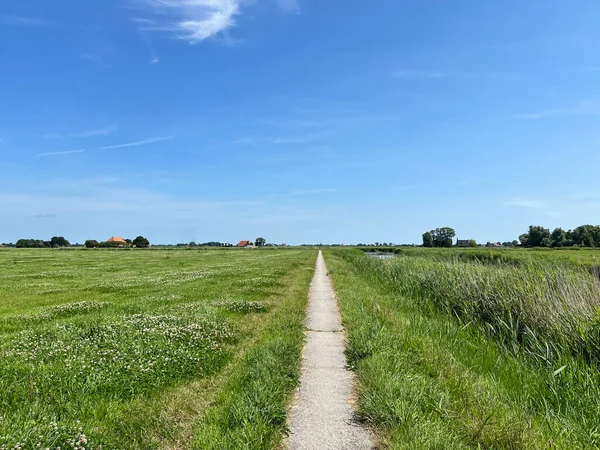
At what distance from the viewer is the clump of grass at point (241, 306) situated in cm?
1309

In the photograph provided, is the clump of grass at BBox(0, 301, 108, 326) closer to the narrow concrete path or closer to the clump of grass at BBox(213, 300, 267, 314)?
the clump of grass at BBox(213, 300, 267, 314)

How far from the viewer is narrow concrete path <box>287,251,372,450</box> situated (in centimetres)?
446

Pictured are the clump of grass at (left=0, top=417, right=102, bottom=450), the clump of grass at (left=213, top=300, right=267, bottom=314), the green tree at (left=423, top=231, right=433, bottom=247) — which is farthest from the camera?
the green tree at (left=423, top=231, right=433, bottom=247)

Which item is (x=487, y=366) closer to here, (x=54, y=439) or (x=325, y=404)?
(x=325, y=404)

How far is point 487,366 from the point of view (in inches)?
292

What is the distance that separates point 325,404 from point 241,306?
844 cm

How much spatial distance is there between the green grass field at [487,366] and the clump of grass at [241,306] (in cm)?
335

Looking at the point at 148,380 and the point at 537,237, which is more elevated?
the point at 537,237

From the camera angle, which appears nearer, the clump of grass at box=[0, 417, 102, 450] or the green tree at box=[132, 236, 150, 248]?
the clump of grass at box=[0, 417, 102, 450]

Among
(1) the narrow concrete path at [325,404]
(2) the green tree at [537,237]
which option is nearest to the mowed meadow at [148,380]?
(1) the narrow concrete path at [325,404]

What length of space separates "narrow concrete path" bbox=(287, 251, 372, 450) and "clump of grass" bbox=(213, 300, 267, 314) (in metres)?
3.85

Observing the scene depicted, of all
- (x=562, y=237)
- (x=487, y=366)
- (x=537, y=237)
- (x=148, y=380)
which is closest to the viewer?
(x=148, y=380)

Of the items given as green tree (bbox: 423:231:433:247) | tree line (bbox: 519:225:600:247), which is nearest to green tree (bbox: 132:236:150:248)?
green tree (bbox: 423:231:433:247)

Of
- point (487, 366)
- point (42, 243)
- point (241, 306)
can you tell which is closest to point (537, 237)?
point (241, 306)
